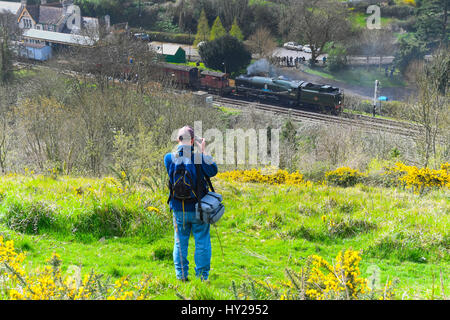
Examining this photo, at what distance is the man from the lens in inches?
183

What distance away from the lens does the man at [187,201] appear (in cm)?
464

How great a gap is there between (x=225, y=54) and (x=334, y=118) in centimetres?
1379

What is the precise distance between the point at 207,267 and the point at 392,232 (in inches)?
124

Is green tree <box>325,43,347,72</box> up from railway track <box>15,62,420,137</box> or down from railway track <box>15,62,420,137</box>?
up

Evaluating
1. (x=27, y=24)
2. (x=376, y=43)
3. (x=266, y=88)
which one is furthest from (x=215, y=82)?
(x=27, y=24)

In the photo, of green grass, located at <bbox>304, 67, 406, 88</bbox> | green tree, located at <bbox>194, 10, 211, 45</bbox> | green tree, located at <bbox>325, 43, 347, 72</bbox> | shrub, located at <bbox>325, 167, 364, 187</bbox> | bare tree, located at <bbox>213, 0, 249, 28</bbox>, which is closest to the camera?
shrub, located at <bbox>325, 167, 364, 187</bbox>

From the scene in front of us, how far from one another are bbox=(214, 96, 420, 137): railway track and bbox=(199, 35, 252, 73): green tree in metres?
6.23

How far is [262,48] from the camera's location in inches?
1700

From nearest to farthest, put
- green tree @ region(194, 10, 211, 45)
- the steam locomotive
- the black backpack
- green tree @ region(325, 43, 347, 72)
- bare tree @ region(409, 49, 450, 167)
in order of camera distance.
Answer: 1. the black backpack
2. bare tree @ region(409, 49, 450, 167)
3. the steam locomotive
4. green tree @ region(325, 43, 347, 72)
5. green tree @ region(194, 10, 211, 45)

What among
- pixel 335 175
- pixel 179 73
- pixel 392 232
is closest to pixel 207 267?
pixel 392 232

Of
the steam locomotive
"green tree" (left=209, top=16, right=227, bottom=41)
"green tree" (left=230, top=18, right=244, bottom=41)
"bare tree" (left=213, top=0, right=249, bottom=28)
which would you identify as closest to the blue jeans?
the steam locomotive

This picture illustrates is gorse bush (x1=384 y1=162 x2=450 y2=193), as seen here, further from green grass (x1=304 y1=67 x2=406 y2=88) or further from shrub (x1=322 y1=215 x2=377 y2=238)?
green grass (x1=304 y1=67 x2=406 y2=88)

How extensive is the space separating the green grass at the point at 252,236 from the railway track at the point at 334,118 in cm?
1829

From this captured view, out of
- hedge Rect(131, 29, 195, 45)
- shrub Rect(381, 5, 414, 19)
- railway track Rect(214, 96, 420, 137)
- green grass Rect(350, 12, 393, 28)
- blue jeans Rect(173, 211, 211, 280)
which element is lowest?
railway track Rect(214, 96, 420, 137)
